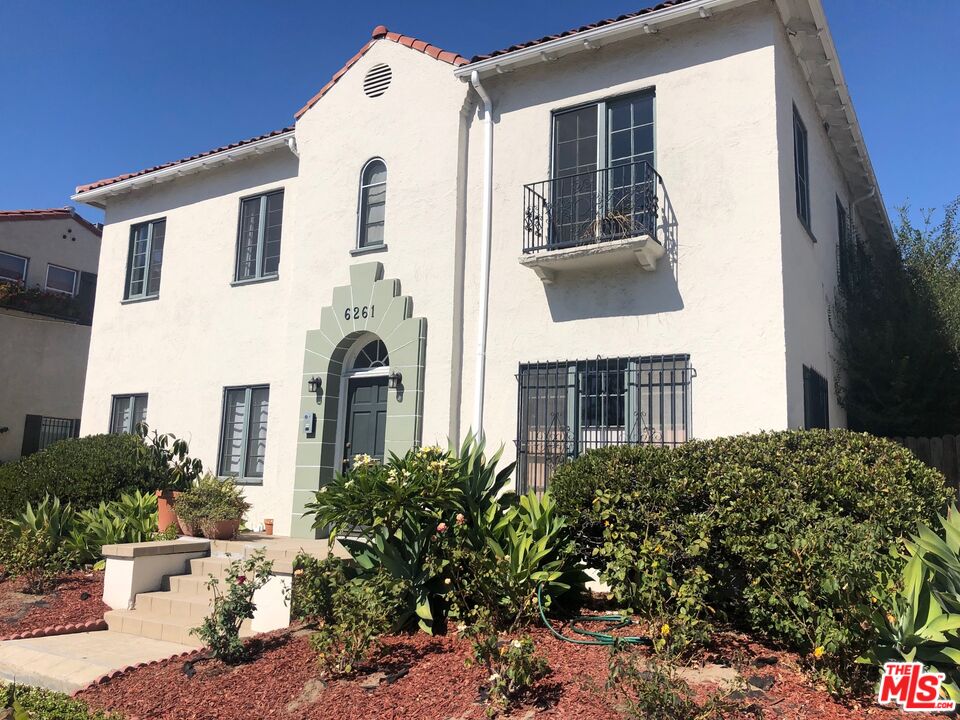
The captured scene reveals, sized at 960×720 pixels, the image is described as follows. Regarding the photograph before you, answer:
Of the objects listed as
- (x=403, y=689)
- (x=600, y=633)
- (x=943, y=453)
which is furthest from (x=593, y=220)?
(x=403, y=689)

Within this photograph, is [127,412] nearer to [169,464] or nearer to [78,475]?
[169,464]

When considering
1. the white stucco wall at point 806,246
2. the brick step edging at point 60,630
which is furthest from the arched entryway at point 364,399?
the white stucco wall at point 806,246

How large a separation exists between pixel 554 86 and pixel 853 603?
25.7 ft

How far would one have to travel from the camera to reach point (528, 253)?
9.96 m

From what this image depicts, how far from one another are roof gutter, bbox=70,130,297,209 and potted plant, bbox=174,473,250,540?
19.4 feet

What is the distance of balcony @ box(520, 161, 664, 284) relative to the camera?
30.4 ft

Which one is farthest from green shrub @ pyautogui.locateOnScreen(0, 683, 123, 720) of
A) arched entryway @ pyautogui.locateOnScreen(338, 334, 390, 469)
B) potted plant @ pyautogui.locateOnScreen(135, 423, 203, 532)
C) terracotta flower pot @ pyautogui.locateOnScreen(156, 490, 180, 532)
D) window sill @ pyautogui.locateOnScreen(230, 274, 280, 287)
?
window sill @ pyautogui.locateOnScreen(230, 274, 280, 287)

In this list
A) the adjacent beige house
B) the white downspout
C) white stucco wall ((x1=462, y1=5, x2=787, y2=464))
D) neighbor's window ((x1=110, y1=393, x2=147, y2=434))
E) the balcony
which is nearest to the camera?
white stucco wall ((x1=462, y1=5, x2=787, y2=464))

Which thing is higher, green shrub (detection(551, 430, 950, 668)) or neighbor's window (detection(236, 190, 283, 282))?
neighbor's window (detection(236, 190, 283, 282))

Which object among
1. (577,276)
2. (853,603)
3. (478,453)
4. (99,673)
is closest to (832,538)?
(853,603)

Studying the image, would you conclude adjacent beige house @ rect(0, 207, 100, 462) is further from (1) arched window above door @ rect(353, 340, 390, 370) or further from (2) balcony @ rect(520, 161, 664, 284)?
(2) balcony @ rect(520, 161, 664, 284)

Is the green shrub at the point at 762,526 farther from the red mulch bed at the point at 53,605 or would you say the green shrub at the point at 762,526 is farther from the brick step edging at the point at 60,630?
the red mulch bed at the point at 53,605

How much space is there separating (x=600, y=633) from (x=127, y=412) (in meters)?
11.7

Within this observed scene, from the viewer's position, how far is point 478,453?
25.0 ft
